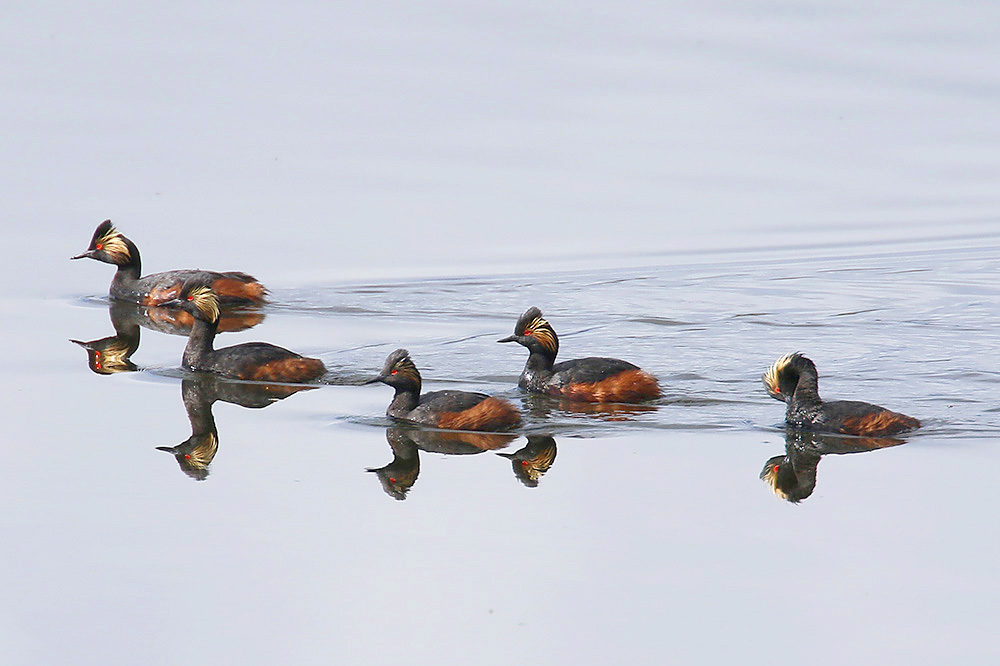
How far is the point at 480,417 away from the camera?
11156 millimetres

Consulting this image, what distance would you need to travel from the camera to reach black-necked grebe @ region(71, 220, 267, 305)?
→ 1577 cm

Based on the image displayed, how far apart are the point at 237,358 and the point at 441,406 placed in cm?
229

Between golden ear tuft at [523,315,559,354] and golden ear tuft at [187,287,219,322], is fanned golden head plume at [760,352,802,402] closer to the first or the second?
golden ear tuft at [523,315,559,354]

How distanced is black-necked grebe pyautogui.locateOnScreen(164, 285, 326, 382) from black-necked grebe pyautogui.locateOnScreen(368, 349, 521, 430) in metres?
1.37

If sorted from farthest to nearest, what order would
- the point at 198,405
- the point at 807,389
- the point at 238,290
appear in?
1. the point at 238,290
2. the point at 198,405
3. the point at 807,389

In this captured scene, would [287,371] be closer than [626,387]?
No

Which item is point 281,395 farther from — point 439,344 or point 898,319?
point 898,319

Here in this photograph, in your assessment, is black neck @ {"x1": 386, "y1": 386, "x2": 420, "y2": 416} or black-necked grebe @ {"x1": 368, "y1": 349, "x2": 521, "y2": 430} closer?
black-necked grebe @ {"x1": 368, "y1": 349, "x2": 521, "y2": 430}

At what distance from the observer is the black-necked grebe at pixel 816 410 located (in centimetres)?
1090

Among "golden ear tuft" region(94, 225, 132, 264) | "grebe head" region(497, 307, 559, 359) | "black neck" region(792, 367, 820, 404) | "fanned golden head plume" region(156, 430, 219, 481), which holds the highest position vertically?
"golden ear tuft" region(94, 225, 132, 264)

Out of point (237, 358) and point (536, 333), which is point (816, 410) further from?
point (237, 358)

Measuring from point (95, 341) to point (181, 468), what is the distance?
462cm

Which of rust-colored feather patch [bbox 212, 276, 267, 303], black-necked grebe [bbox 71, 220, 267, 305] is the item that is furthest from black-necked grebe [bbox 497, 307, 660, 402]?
rust-colored feather patch [bbox 212, 276, 267, 303]

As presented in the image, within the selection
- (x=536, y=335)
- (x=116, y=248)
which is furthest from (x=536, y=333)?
(x=116, y=248)
